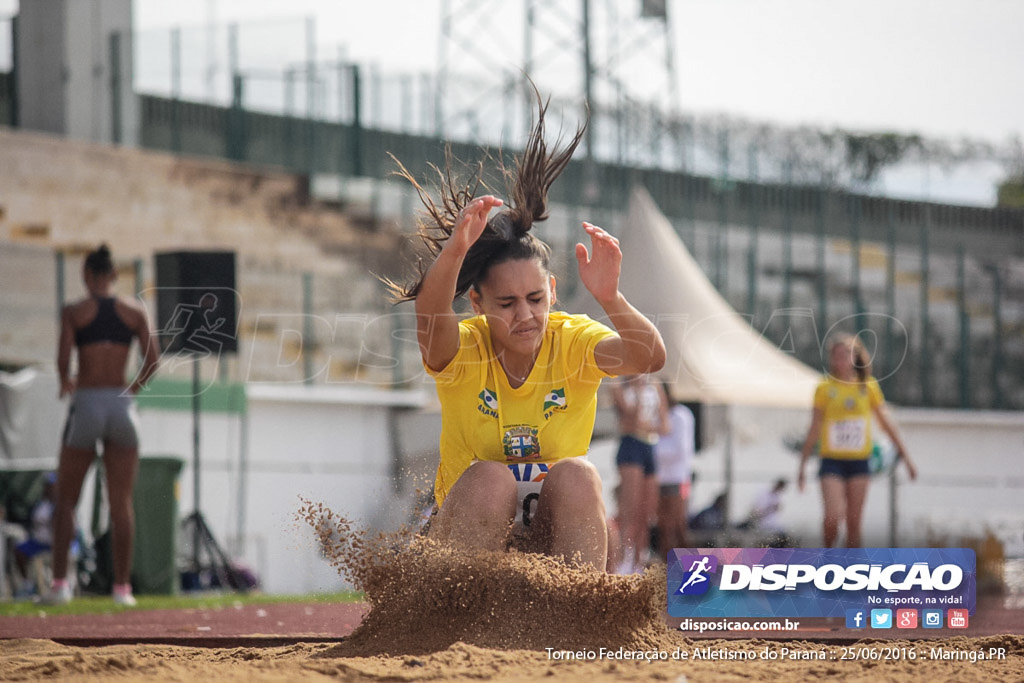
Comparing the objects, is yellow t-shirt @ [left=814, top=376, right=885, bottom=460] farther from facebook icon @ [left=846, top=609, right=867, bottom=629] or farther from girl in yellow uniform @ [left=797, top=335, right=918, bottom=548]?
facebook icon @ [left=846, top=609, right=867, bottom=629]

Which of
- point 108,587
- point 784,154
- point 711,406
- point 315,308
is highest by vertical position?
point 784,154

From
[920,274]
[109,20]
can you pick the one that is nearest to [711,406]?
[920,274]

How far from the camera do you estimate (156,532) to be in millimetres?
8430

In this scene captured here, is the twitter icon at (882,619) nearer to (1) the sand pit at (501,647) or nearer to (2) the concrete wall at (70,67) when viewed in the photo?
(1) the sand pit at (501,647)

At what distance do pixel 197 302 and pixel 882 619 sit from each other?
18.8 feet

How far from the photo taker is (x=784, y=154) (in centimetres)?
1728

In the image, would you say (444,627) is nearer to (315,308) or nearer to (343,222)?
(315,308)

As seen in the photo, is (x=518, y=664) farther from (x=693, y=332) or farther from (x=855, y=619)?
(x=693, y=332)

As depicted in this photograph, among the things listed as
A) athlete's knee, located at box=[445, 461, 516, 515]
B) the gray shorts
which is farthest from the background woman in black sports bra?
athlete's knee, located at box=[445, 461, 516, 515]

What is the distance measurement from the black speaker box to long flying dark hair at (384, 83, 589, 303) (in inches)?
166

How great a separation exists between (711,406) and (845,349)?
189 inches

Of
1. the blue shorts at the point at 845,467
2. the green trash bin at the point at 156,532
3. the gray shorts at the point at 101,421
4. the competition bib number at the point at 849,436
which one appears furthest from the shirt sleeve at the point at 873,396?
the gray shorts at the point at 101,421

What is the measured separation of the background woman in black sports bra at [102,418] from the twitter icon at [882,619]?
15.4 ft

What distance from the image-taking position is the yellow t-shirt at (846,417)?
28.1 feet
